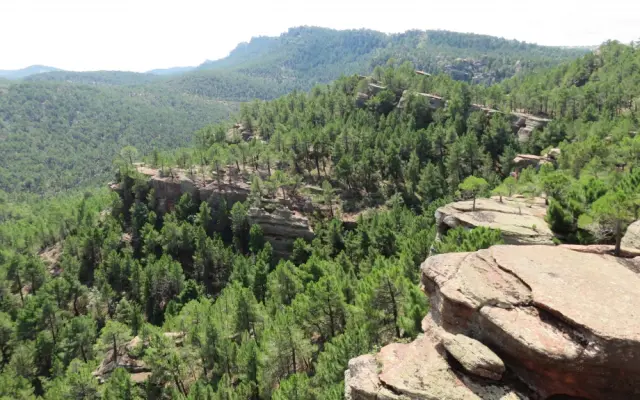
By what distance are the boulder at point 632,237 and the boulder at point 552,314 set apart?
4.60 meters

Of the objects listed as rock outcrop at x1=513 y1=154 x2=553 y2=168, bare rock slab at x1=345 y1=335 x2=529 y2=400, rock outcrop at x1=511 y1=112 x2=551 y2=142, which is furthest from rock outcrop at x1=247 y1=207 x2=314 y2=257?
bare rock slab at x1=345 y1=335 x2=529 y2=400

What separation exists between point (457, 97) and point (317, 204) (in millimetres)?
68868

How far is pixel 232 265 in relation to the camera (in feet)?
360

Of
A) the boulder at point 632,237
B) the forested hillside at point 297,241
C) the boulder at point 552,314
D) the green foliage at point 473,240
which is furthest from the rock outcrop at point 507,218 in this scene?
the boulder at point 552,314

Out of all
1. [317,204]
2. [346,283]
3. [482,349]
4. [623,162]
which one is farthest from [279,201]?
[482,349]

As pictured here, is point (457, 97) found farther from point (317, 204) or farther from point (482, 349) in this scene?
point (482, 349)

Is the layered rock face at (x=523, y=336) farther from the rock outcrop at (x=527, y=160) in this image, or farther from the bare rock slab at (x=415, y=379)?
the rock outcrop at (x=527, y=160)

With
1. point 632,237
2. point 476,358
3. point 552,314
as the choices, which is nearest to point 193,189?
point 476,358

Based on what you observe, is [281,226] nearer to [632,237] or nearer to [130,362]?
[130,362]

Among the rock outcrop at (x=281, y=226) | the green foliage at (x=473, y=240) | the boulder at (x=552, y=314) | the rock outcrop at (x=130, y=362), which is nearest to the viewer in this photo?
the boulder at (x=552, y=314)

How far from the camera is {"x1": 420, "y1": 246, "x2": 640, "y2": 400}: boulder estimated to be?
23.6 m

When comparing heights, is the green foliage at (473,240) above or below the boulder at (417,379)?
above

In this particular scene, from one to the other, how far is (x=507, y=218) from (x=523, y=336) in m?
32.3

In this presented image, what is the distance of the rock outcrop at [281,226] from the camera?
114375mm
